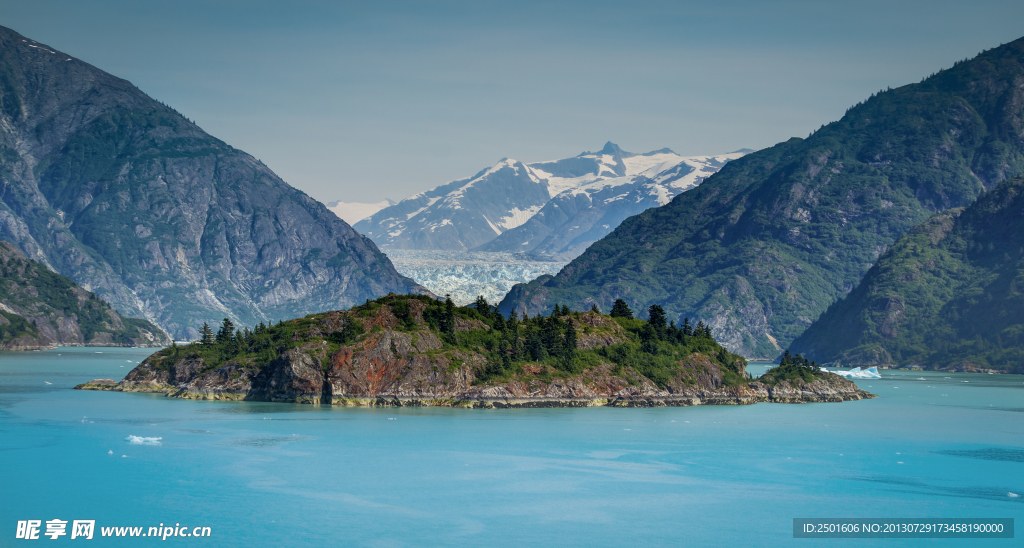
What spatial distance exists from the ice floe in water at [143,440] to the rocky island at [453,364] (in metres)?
39.5

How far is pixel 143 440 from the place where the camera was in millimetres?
86062

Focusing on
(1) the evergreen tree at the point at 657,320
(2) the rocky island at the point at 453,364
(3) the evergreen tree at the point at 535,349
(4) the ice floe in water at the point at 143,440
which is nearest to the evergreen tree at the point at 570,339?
(2) the rocky island at the point at 453,364

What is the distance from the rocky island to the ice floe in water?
39.5 meters

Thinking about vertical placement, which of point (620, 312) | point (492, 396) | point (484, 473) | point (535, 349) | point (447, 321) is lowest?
point (484, 473)

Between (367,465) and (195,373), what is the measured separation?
2690 inches

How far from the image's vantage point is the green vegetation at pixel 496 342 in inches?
5236

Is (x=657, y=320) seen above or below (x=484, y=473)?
above

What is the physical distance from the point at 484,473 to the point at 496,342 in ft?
199

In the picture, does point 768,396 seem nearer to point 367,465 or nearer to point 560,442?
point 560,442

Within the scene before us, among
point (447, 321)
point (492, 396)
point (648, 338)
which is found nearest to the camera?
point (492, 396)

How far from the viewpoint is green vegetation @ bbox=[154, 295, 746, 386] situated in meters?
133

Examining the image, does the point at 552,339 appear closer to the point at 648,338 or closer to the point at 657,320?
the point at 648,338

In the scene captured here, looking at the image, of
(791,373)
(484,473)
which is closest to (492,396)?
(484,473)

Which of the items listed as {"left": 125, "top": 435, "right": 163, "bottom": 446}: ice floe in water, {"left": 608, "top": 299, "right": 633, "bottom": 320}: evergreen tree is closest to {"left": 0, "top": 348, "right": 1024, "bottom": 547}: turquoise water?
{"left": 125, "top": 435, "right": 163, "bottom": 446}: ice floe in water
